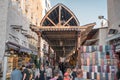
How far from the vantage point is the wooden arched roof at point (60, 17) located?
56.6 feet

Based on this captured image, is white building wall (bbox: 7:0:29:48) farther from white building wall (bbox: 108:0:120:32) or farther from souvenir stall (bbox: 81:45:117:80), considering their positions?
souvenir stall (bbox: 81:45:117:80)

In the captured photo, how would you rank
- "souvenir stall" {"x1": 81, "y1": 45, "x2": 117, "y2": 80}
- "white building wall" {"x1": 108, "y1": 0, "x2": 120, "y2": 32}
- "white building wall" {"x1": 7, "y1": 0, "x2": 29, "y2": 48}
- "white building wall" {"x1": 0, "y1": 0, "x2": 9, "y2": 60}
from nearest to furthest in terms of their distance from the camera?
1. "souvenir stall" {"x1": 81, "y1": 45, "x2": 117, "y2": 80}
2. "white building wall" {"x1": 108, "y1": 0, "x2": 120, "y2": 32}
3. "white building wall" {"x1": 0, "y1": 0, "x2": 9, "y2": 60}
4. "white building wall" {"x1": 7, "y1": 0, "x2": 29, "y2": 48}

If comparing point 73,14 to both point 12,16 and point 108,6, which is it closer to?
point 108,6

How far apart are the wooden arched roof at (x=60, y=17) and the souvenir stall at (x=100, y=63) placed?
4.52 meters

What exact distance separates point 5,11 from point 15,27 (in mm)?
3148

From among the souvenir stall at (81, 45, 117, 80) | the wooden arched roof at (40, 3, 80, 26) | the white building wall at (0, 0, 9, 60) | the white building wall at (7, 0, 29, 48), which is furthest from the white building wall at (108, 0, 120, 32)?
the white building wall at (7, 0, 29, 48)

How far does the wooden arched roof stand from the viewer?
17.2 m

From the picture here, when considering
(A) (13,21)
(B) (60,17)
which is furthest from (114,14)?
(A) (13,21)

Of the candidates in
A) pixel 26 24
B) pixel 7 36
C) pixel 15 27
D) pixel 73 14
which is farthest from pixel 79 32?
pixel 26 24

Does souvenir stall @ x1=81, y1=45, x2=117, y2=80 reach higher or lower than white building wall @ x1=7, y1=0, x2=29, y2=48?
lower

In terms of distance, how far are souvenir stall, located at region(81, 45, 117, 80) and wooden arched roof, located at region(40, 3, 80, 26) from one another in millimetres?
4516

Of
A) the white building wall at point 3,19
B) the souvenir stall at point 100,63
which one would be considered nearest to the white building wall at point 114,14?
the souvenir stall at point 100,63

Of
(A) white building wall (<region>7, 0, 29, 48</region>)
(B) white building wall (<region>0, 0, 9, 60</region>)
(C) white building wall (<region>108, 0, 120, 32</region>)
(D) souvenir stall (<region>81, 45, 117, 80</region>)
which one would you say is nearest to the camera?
(D) souvenir stall (<region>81, 45, 117, 80</region>)

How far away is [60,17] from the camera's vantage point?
58.5 ft
